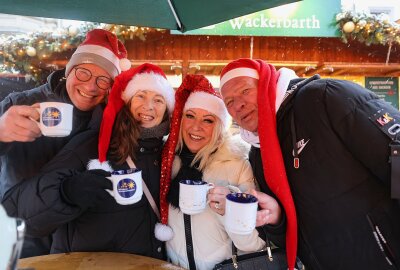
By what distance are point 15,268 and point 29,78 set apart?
391 centimetres

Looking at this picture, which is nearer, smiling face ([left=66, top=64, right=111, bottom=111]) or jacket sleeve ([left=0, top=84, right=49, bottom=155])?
jacket sleeve ([left=0, top=84, right=49, bottom=155])

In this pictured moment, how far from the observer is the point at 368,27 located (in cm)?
381

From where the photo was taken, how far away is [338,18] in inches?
156

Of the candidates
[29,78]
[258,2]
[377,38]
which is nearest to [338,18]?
[377,38]

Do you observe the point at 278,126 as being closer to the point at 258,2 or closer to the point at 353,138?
the point at 353,138

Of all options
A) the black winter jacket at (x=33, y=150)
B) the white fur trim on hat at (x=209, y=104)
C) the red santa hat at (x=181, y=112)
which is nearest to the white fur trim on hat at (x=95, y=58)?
the black winter jacket at (x=33, y=150)

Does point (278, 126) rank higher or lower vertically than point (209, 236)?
higher

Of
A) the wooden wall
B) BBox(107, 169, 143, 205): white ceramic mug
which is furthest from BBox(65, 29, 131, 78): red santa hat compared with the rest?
the wooden wall

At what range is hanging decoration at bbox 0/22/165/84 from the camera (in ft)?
11.7

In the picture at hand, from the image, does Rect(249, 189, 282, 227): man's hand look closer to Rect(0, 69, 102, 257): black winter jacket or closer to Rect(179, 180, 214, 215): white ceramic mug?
Rect(179, 180, 214, 215): white ceramic mug

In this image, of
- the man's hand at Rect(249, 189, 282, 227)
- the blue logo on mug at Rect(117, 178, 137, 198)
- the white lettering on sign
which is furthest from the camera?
the white lettering on sign

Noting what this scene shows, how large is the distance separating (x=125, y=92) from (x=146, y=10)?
61 cm

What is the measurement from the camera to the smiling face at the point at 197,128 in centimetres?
187

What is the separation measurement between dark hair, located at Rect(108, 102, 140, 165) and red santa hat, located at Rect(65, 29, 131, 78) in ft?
1.76
